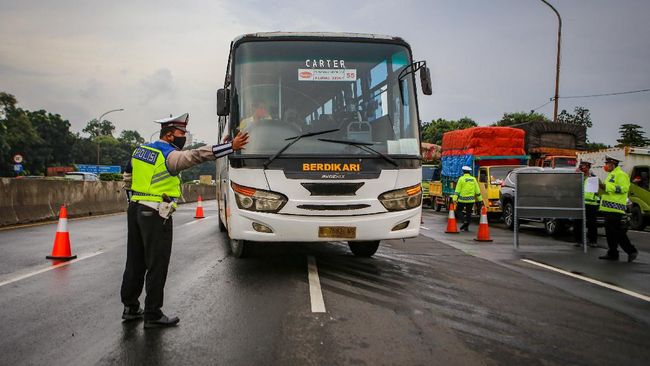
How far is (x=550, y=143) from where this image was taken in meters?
21.4

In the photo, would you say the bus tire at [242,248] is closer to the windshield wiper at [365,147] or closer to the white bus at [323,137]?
the white bus at [323,137]

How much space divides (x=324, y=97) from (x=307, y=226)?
1.77 meters

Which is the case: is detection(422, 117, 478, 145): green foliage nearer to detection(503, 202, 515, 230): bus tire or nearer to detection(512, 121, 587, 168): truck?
detection(512, 121, 587, 168): truck

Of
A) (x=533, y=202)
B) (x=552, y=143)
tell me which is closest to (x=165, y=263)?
(x=533, y=202)

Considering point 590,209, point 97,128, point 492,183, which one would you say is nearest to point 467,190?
point 492,183

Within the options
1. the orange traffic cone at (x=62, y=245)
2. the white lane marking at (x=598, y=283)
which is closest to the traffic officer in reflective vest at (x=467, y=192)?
the white lane marking at (x=598, y=283)

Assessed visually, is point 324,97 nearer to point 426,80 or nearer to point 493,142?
point 426,80

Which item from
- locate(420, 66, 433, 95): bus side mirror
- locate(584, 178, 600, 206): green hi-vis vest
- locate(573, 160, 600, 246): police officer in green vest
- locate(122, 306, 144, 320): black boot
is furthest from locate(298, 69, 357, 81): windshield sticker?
locate(584, 178, 600, 206): green hi-vis vest

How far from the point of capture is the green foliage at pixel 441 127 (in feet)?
208

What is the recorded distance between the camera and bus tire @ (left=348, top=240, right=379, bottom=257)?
8.48m

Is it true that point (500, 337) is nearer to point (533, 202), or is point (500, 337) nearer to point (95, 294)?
point (95, 294)

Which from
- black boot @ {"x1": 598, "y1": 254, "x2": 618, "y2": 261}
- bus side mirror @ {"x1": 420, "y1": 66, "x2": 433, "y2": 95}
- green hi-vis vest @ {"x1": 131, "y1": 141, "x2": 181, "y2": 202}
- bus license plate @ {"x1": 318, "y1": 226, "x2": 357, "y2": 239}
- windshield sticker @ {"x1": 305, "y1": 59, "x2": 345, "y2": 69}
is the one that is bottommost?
black boot @ {"x1": 598, "y1": 254, "x2": 618, "y2": 261}

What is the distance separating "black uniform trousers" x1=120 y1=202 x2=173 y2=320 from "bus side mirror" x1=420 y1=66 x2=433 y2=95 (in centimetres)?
419

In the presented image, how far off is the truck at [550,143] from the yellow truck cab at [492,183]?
12.0ft
